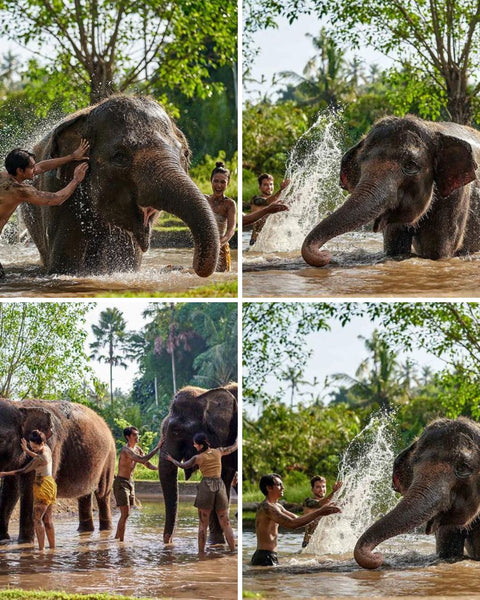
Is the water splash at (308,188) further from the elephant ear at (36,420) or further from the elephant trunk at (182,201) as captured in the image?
the elephant ear at (36,420)

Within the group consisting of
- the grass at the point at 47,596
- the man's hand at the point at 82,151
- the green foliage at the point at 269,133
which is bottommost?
the grass at the point at 47,596

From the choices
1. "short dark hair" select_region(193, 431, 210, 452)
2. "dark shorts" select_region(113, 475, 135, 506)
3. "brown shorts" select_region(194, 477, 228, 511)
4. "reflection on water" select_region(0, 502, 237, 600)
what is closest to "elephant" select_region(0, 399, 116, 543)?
"reflection on water" select_region(0, 502, 237, 600)

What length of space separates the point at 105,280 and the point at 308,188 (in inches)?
118

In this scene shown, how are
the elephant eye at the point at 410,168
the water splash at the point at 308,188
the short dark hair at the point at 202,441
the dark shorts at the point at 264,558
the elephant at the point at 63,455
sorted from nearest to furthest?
the elephant eye at the point at 410,168 → the dark shorts at the point at 264,558 → the short dark hair at the point at 202,441 → the elephant at the point at 63,455 → the water splash at the point at 308,188

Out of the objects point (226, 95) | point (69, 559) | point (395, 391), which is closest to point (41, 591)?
point (69, 559)

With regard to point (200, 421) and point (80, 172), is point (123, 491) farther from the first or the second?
point (80, 172)

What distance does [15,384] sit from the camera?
30.6 ft

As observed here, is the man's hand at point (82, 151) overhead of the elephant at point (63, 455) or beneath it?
overhead

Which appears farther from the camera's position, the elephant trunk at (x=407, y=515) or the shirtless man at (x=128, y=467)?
the shirtless man at (x=128, y=467)

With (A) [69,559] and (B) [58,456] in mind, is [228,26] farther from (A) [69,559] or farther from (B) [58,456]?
(A) [69,559]

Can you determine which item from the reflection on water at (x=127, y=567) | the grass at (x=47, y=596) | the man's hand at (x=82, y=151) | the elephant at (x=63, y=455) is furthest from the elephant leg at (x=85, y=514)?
the man's hand at (x=82, y=151)

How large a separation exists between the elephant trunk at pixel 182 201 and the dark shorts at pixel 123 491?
8.47ft

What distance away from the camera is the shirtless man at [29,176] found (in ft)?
25.0

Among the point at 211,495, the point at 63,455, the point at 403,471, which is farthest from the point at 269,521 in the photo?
the point at 63,455
